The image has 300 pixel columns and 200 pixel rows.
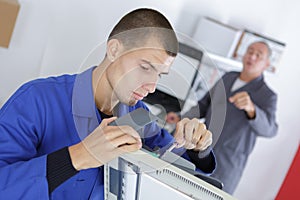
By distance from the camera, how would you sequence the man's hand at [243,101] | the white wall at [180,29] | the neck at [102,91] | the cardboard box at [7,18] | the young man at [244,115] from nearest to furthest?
the neck at [102,91] < the cardboard box at [7,18] < the white wall at [180,29] < the man's hand at [243,101] < the young man at [244,115]

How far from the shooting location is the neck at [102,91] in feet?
3.34

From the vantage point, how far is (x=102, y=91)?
40.9 inches

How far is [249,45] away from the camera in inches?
99.7

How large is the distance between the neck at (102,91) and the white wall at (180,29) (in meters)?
0.11

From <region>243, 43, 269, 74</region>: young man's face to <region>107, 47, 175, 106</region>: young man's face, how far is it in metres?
1.59

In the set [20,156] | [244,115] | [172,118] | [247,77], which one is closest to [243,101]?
[244,115]

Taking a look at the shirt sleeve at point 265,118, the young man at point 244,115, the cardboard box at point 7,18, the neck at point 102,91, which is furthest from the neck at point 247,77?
the neck at point 102,91

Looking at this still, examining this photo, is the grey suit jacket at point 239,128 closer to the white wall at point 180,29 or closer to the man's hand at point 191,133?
the white wall at point 180,29

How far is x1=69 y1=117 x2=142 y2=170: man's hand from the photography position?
0.72 meters

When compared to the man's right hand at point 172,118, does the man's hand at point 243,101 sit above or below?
above

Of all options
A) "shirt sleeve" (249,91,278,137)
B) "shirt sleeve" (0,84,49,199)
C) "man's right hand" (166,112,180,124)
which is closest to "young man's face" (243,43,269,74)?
"shirt sleeve" (249,91,278,137)

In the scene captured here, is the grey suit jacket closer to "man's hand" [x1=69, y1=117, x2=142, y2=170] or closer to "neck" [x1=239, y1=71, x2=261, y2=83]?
"neck" [x1=239, y1=71, x2=261, y2=83]

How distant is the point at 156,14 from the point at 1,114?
44 centimetres

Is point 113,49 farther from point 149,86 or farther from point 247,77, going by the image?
point 247,77
